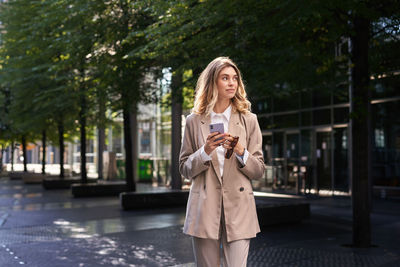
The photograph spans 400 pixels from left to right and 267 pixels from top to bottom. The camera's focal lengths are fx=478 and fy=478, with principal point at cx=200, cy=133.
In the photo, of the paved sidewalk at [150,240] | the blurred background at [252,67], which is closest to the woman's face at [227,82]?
the blurred background at [252,67]

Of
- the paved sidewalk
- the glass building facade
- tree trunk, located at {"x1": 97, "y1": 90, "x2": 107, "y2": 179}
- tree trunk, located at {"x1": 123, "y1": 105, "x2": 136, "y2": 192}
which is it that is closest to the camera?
Answer: the paved sidewalk

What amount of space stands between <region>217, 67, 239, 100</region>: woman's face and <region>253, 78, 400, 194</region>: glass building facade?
13.1 meters

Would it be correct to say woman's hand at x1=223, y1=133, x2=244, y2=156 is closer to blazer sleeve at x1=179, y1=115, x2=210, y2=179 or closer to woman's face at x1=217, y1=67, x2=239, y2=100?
blazer sleeve at x1=179, y1=115, x2=210, y2=179

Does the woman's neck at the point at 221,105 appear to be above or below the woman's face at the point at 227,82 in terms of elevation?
below

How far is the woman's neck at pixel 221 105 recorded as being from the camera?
3.45m

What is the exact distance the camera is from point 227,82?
3.35 metres

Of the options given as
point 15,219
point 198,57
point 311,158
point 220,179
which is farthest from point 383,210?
point 220,179

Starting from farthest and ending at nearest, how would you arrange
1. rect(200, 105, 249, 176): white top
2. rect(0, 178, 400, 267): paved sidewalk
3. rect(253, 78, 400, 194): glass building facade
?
1. rect(253, 78, 400, 194): glass building facade
2. rect(0, 178, 400, 267): paved sidewalk
3. rect(200, 105, 249, 176): white top

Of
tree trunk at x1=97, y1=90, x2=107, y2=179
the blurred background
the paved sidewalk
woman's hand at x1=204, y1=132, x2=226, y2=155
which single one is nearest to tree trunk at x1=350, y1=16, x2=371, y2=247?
the blurred background

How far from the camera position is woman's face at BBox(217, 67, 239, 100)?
3338 millimetres

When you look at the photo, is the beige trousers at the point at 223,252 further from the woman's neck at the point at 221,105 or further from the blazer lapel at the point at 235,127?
the woman's neck at the point at 221,105

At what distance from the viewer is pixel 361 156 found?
810cm

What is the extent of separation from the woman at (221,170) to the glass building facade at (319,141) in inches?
515

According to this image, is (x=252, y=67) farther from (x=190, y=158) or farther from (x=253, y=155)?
(x=190, y=158)
